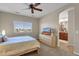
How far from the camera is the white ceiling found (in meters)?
1.76

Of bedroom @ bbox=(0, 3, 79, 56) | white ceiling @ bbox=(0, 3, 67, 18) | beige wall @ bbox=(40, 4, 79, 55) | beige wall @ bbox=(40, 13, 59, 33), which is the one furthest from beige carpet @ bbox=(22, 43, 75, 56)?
white ceiling @ bbox=(0, 3, 67, 18)

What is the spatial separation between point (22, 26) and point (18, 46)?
464mm

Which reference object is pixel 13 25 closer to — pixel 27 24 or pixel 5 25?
pixel 5 25

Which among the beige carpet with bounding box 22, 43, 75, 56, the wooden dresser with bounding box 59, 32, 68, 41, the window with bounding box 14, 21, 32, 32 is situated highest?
the window with bounding box 14, 21, 32, 32

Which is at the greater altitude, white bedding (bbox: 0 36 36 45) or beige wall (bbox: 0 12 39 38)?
beige wall (bbox: 0 12 39 38)

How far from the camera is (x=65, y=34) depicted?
1874mm

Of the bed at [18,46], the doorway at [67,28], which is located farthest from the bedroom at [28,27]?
the doorway at [67,28]

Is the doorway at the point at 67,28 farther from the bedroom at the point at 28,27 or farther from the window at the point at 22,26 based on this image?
the window at the point at 22,26

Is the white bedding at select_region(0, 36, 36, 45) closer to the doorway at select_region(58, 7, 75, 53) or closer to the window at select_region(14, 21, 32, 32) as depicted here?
the window at select_region(14, 21, 32, 32)

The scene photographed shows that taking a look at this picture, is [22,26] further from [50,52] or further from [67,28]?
[67,28]

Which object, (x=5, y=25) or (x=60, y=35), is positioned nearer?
(x=5, y=25)

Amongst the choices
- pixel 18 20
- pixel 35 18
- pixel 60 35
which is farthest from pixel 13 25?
pixel 60 35

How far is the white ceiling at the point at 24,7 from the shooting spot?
5.78 feet

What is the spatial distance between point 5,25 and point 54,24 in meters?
1.12
